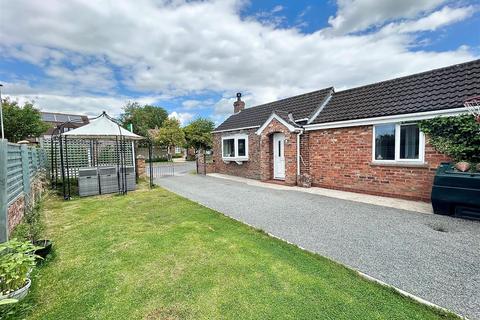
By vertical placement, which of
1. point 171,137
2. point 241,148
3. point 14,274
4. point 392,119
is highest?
point 171,137

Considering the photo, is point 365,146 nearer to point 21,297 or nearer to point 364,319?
point 364,319

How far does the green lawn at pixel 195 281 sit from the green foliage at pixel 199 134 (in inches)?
1305

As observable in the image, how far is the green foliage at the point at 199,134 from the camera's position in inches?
1524

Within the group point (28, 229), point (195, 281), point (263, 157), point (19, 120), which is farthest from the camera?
point (19, 120)

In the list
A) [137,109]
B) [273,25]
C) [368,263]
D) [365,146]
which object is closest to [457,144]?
[365,146]

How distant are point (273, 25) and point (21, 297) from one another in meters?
13.6

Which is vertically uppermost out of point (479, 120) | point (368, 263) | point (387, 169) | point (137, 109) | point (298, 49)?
point (137, 109)

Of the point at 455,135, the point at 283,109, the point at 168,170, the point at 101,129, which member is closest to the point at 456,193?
the point at 455,135

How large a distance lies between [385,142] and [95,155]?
14.8 meters

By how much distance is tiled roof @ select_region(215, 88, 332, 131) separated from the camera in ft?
38.4

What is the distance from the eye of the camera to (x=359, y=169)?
9062 millimetres

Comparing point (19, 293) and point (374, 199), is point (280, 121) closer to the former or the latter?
point (374, 199)

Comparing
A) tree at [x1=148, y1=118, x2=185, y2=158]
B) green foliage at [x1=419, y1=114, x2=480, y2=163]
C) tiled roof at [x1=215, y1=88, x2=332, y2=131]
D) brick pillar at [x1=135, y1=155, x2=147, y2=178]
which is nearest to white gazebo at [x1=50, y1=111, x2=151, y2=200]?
brick pillar at [x1=135, y1=155, x2=147, y2=178]

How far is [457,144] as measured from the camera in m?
6.61
